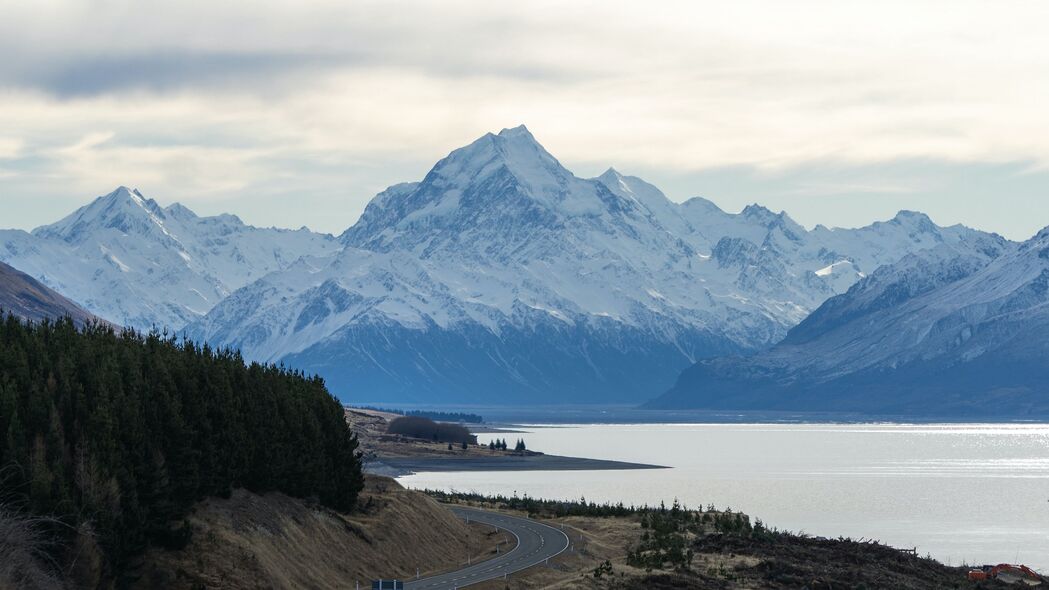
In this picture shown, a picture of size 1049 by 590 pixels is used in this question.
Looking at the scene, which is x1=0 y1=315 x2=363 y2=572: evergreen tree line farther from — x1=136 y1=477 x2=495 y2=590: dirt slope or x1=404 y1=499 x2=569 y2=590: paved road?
x1=404 y1=499 x2=569 y2=590: paved road

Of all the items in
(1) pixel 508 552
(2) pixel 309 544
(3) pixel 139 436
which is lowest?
(1) pixel 508 552

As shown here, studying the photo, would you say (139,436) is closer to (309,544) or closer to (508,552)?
(309,544)

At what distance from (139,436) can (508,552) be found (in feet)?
107

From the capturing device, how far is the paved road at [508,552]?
88.1m

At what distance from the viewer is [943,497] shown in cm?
19800

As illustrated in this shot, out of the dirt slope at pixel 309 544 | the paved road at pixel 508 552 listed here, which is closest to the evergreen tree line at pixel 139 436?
the dirt slope at pixel 309 544

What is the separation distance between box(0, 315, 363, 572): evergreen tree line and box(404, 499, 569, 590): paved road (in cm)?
1164

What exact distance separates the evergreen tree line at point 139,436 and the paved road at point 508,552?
11.6 metres

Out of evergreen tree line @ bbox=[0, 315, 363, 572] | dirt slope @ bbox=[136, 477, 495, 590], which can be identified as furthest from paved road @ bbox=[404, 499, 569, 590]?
evergreen tree line @ bbox=[0, 315, 363, 572]

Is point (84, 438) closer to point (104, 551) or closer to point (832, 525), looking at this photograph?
point (104, 551)

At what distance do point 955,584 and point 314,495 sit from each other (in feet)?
128

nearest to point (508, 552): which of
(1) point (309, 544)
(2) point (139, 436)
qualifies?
(1) point (309, 544)

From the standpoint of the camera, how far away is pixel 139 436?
77438 millimetres

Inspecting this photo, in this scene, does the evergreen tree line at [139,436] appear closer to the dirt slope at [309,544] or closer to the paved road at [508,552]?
the dirt slope at [309,544]
